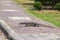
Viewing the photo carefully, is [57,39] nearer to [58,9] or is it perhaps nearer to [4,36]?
[4,36]

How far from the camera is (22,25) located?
47.8ft

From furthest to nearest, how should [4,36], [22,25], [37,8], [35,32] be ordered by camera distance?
[37,8] < [22,25] < [35,32] < [4,36]

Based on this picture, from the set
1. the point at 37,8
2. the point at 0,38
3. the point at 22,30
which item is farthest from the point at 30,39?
the point at 37,8

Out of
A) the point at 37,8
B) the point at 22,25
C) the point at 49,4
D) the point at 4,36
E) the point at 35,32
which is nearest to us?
the point at 4,36

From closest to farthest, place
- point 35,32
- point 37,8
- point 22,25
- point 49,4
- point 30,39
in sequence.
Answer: point 30,39 < point 35,32 < point 22,25 < point 37,8 < point 49,4

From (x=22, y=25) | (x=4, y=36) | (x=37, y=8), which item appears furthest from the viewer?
(x=37, y=8)

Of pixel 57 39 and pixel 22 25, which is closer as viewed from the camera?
pixel 57 39

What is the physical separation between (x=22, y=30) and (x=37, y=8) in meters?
12.2

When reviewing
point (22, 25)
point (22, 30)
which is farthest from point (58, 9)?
point (22, 30)

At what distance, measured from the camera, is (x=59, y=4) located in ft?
85.0

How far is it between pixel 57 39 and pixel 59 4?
1531 centimetres

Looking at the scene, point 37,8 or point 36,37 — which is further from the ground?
point 36,37

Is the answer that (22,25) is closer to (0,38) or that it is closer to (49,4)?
(0,38)

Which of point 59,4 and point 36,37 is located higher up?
point 36,37
